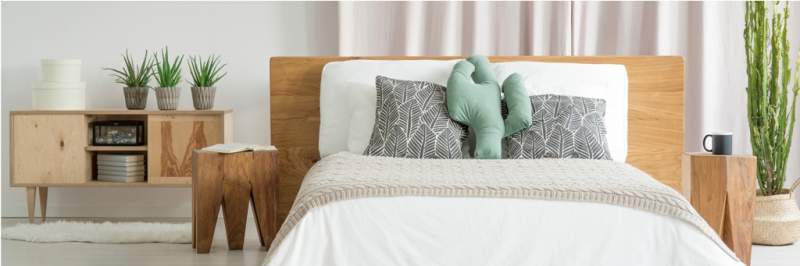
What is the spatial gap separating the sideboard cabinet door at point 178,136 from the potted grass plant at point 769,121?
2.37 metres

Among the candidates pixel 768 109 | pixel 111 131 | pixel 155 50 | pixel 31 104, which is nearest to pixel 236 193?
pixel 111 131

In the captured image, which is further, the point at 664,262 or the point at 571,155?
the point at 571,155

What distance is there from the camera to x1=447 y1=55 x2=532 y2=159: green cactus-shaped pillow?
3.55 metres

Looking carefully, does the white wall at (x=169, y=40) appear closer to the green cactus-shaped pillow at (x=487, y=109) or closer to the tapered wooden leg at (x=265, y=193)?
the tapered wooden leg at (x=265, y=193)

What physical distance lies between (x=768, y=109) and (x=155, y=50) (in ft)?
9.60

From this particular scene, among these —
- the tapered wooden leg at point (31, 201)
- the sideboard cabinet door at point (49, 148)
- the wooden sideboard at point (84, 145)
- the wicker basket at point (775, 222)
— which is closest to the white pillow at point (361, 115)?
the wooden sideboard at point (84, 145)

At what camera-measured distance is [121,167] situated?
4.75m

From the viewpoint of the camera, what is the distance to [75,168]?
4.74 m

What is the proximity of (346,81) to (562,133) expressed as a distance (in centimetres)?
92

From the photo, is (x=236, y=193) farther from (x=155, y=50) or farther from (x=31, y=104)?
(x=31, y=104)

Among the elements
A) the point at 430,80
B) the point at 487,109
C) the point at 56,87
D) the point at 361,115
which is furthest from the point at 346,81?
the point at 56,87

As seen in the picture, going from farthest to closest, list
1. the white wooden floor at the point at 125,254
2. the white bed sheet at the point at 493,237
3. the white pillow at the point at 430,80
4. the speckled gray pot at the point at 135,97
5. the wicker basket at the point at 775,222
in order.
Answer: the speckled gray pot at the point at 135,97
the wicker basket at the point at 775,222
the white pillow at the point at 430,80
the white wooden floor at the point at 125,254
the white bed sheet at the point at 493,237

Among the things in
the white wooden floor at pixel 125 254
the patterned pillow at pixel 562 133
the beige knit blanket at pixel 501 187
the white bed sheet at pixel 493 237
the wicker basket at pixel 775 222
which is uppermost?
the patterned pillow at pixel 562 133

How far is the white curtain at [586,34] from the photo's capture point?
193 inches
